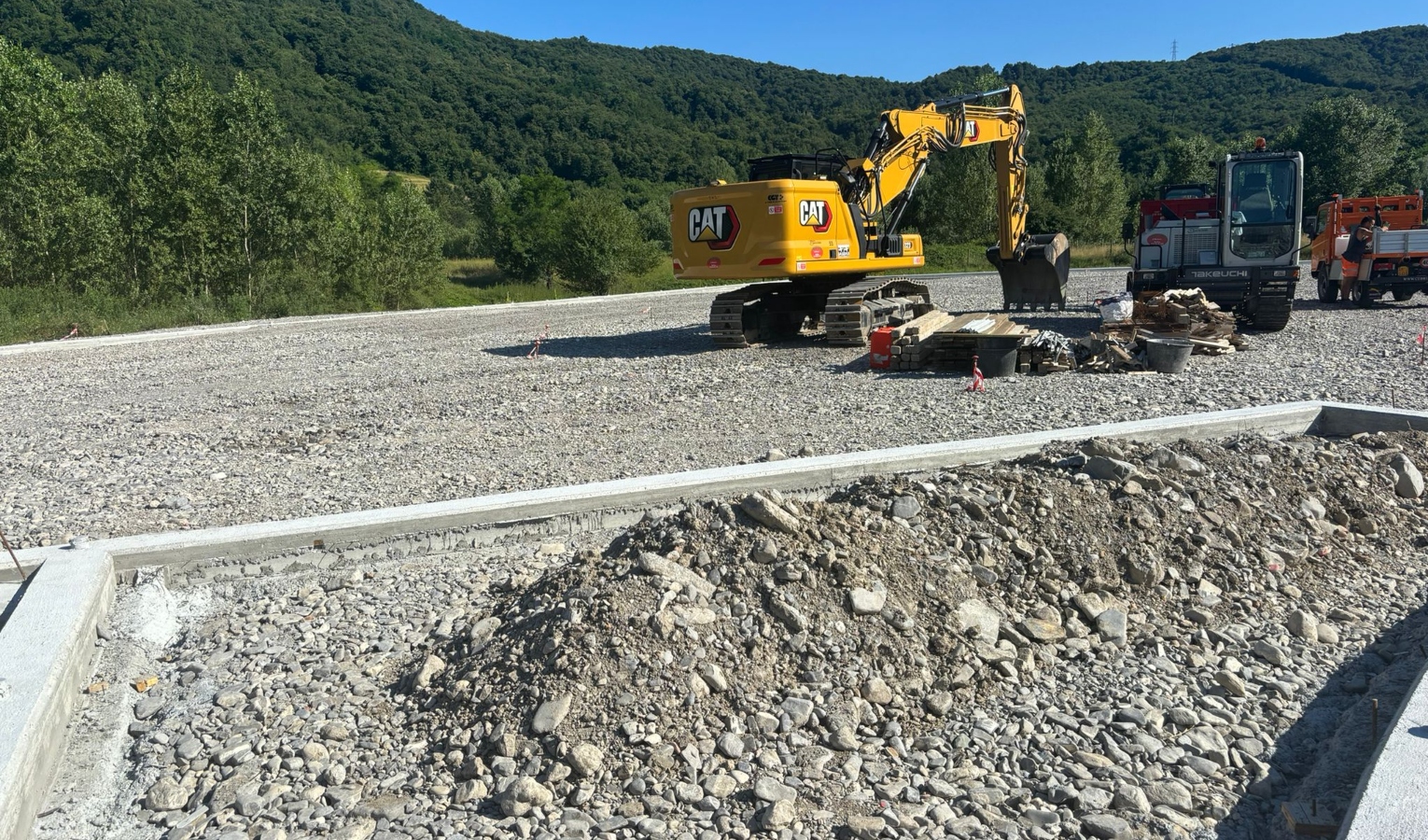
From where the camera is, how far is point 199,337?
17.6m

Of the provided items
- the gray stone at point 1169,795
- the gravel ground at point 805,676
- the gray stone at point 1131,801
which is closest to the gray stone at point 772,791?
the gravel ground at point 805,676

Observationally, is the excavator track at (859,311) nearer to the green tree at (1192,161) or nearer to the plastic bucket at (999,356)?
the plastic bucket at (999,356)

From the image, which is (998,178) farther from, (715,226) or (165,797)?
(165,797)

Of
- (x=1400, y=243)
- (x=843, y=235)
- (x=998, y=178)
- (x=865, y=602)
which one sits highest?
(x=998, y=178)

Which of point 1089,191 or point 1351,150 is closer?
point 1089,191

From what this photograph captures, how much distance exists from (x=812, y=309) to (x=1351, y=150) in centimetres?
4588

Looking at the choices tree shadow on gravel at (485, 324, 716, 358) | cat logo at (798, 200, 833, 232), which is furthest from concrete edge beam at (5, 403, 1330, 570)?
tree shadow on gravel at (485, 324, 716, 358)

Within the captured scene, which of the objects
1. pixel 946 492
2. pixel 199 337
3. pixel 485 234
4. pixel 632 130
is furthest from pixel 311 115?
pixel 946 492

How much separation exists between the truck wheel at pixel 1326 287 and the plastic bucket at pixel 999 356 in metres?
11.3

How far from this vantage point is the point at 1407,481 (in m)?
5.59

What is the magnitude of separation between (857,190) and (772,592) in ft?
34.9

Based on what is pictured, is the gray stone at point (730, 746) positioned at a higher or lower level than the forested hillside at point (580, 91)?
lower

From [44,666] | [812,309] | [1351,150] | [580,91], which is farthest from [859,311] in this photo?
[580,91]

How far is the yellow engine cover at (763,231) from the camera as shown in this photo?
488 inches
